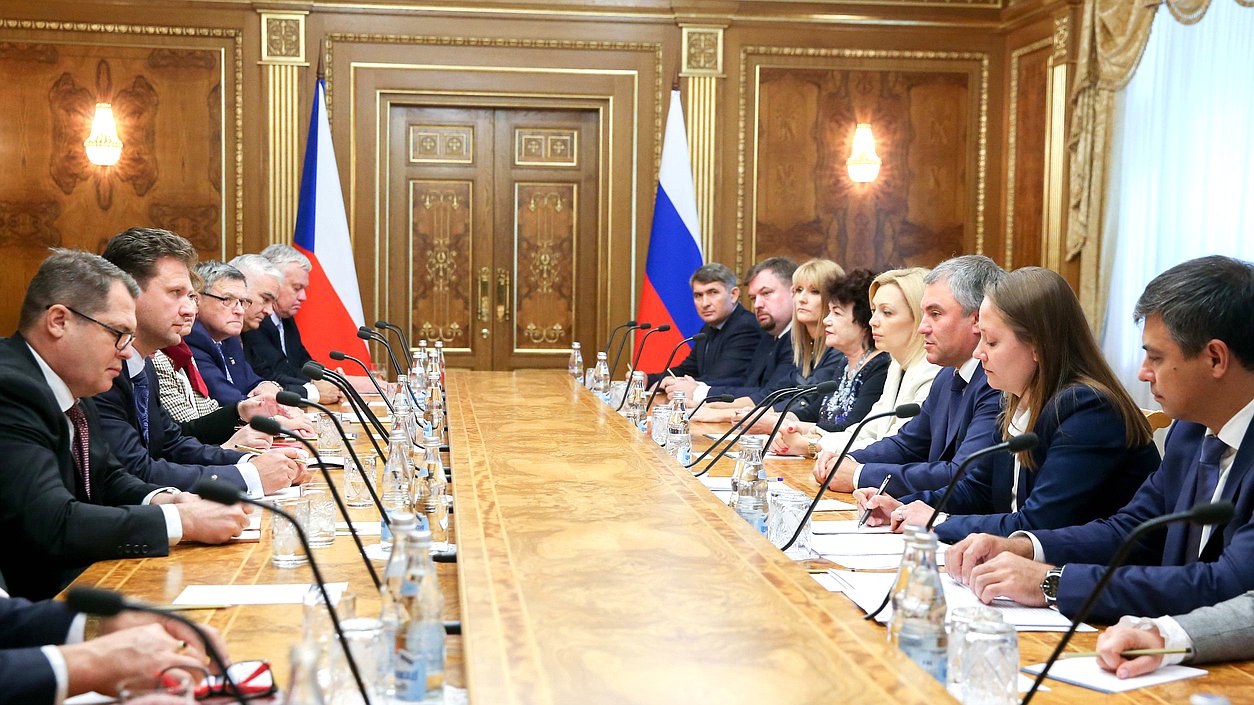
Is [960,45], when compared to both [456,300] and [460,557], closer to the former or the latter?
[456,300]

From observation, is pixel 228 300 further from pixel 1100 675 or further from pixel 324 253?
pixel 1100 675

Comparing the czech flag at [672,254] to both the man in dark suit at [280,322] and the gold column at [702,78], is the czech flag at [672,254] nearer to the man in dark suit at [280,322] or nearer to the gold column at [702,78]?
the gold column at [702,78]

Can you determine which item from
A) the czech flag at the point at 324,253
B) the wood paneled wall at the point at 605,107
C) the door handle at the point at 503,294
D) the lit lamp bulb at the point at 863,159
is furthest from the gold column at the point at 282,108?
the lit lamp bulb at the point at 863,159

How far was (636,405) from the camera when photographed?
396 centimetres

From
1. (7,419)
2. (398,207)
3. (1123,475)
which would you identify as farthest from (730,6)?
(7,419)

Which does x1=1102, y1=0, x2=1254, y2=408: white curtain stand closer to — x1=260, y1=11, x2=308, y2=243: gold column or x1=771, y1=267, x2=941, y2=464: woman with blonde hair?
x1=771, y1=267, x2=941, y2=464: woman with blonde hair

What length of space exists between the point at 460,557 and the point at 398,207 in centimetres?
607

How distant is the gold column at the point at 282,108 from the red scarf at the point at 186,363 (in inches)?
118

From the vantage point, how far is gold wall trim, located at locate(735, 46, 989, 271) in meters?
7.65

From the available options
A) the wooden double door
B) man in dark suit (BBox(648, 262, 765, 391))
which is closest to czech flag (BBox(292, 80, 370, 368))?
the wooden double door

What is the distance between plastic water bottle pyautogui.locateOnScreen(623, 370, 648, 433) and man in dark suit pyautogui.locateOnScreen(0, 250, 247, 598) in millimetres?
1551

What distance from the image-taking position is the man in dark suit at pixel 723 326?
20.1 feet


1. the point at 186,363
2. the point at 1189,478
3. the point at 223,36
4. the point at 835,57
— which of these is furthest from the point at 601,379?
the point at 223,36

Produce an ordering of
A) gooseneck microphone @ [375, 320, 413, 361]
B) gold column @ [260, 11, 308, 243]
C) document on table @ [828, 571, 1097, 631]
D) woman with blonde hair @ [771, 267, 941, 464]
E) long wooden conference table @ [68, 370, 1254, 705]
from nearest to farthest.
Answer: long wooden conference table @ [68, 370, 1254, 705] → document on table @ [828, 571, 1097, 631] → woman with blonde hair @ [771, 267, 941, 464] → gooseneck microphone @ [375, 320, 413, 361] → gold column @ [260, 11, 308, 243]
